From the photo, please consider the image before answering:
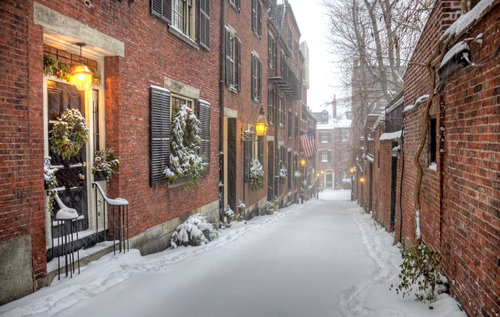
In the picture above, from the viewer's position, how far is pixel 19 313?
3648 mm

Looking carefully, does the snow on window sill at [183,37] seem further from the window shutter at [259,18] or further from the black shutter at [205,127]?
the window shutter at [259,18]

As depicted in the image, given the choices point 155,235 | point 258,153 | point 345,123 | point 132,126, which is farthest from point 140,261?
point 345,123

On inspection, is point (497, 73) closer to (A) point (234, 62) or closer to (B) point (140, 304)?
(B) point (140, 304)

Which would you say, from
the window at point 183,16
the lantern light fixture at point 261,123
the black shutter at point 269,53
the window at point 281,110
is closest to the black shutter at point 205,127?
the window at point 183,16

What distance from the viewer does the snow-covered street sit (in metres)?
4.12

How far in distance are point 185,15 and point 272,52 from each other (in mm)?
10813

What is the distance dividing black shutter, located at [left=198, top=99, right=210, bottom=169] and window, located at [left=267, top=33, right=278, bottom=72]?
914 centimetres

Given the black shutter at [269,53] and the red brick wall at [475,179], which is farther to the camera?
the black shutter at [269,53]

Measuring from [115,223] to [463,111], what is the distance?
5.08 meters

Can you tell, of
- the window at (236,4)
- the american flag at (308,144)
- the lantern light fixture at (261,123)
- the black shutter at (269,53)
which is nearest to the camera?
the window at (236,4)

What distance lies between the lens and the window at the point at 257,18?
1488cm

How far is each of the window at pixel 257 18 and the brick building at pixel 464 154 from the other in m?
9.67

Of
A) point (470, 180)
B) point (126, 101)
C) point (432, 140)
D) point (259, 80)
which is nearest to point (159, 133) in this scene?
point (126, 101)

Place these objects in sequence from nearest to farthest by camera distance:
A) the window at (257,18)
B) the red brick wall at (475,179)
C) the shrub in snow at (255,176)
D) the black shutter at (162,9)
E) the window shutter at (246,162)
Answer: the red brick wall at (475,179)
the black shutter at (162,9)
the window shutter at (246,162)
the shrub in snow at (255,176)
the window at (257,18)
